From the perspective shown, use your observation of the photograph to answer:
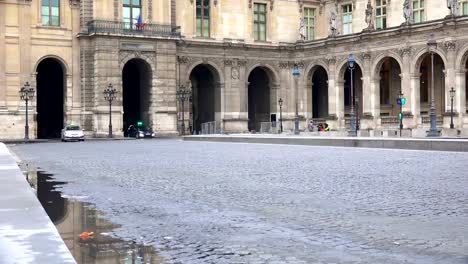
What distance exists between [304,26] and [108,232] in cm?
6194

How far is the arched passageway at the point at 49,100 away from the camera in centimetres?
6569

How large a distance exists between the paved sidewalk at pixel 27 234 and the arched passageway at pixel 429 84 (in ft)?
167

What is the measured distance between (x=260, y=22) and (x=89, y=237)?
61.3 m

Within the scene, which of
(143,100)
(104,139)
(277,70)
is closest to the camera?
(104,139)

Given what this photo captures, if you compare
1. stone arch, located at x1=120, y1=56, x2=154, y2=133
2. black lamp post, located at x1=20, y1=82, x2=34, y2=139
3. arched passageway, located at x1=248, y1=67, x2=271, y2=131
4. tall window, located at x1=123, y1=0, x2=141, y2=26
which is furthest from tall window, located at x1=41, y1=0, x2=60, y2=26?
arched passageway, located at x1=248, y1=67, x2=271, y2=131

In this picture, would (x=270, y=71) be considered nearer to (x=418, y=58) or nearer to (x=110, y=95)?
(x=418, y=58)

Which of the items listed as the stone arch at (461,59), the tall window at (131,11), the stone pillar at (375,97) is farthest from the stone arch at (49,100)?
the stone arch at (461,59)

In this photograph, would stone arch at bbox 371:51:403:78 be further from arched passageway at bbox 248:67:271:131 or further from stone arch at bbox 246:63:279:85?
arched passageway at bbox 248:67:271:131

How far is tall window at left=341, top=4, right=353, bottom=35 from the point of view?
Result: 67.4m

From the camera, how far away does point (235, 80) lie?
215 feet

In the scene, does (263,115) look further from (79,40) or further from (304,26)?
(79,40)

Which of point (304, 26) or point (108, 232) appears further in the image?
point (304, 26)

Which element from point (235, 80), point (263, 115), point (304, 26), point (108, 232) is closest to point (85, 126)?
point (235, 80)

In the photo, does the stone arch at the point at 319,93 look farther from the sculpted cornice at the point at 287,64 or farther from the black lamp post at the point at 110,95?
the black lamp post at the point at 110,95
